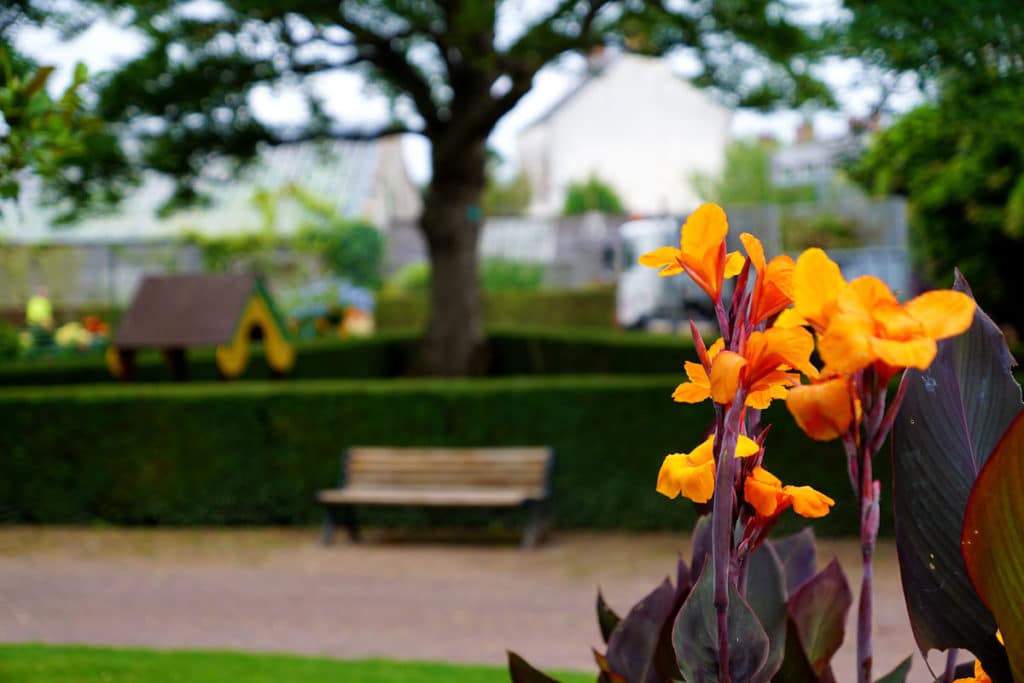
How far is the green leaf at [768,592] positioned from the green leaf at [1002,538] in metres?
0.39

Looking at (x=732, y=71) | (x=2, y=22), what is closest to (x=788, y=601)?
(x=2, y=22)

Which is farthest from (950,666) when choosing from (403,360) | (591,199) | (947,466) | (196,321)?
(591,199)

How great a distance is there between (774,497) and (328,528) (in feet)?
22.1

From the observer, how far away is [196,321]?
9.54m

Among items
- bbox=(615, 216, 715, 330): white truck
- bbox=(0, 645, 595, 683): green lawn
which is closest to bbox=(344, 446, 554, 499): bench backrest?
bbox=(0, 645, 595, 683): green lawn

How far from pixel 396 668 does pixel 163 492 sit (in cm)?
420

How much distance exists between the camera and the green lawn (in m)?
4.18

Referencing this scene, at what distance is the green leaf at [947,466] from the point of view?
4.18 feet

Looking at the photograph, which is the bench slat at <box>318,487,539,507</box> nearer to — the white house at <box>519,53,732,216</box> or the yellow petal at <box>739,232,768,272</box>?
the yellow petal at <box>739,232,768,272</box>

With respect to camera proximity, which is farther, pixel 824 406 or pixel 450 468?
pixel 450 468

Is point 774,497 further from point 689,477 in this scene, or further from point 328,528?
point 328,528

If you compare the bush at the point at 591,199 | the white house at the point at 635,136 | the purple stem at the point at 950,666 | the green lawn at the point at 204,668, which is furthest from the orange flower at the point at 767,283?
the white house at the point at 635,136

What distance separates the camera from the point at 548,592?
250 inches

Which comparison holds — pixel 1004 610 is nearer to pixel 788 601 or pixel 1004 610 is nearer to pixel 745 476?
pixel 745 476
